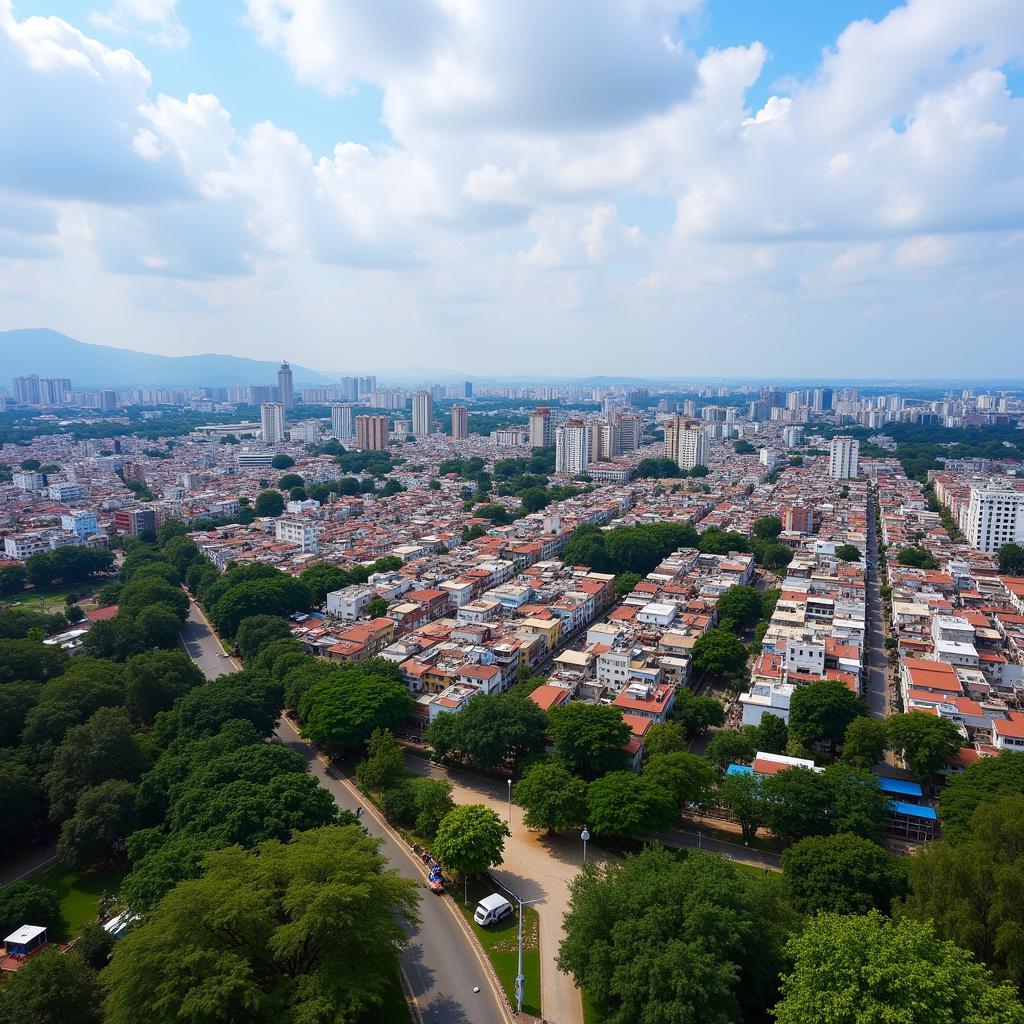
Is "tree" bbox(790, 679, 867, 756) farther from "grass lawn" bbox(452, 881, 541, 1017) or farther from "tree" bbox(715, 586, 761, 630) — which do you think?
"grass lawn" bbox(452, 881, 541, 1017)

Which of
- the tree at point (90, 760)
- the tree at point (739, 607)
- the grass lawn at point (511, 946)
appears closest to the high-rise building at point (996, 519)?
the tree at point (739, 607)

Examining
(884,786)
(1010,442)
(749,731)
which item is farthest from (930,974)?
(1010,442)

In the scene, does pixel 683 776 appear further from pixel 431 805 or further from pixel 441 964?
pixel 441 964

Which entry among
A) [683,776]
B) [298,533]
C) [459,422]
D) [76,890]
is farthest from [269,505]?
[459,422]

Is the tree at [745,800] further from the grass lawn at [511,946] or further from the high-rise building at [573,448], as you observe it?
the high-rise building at [573,448]

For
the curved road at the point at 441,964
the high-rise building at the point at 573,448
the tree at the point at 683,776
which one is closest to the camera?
the curved road at the point at 441,964

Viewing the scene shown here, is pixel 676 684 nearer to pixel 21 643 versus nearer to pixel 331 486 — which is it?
pixel 21 643
